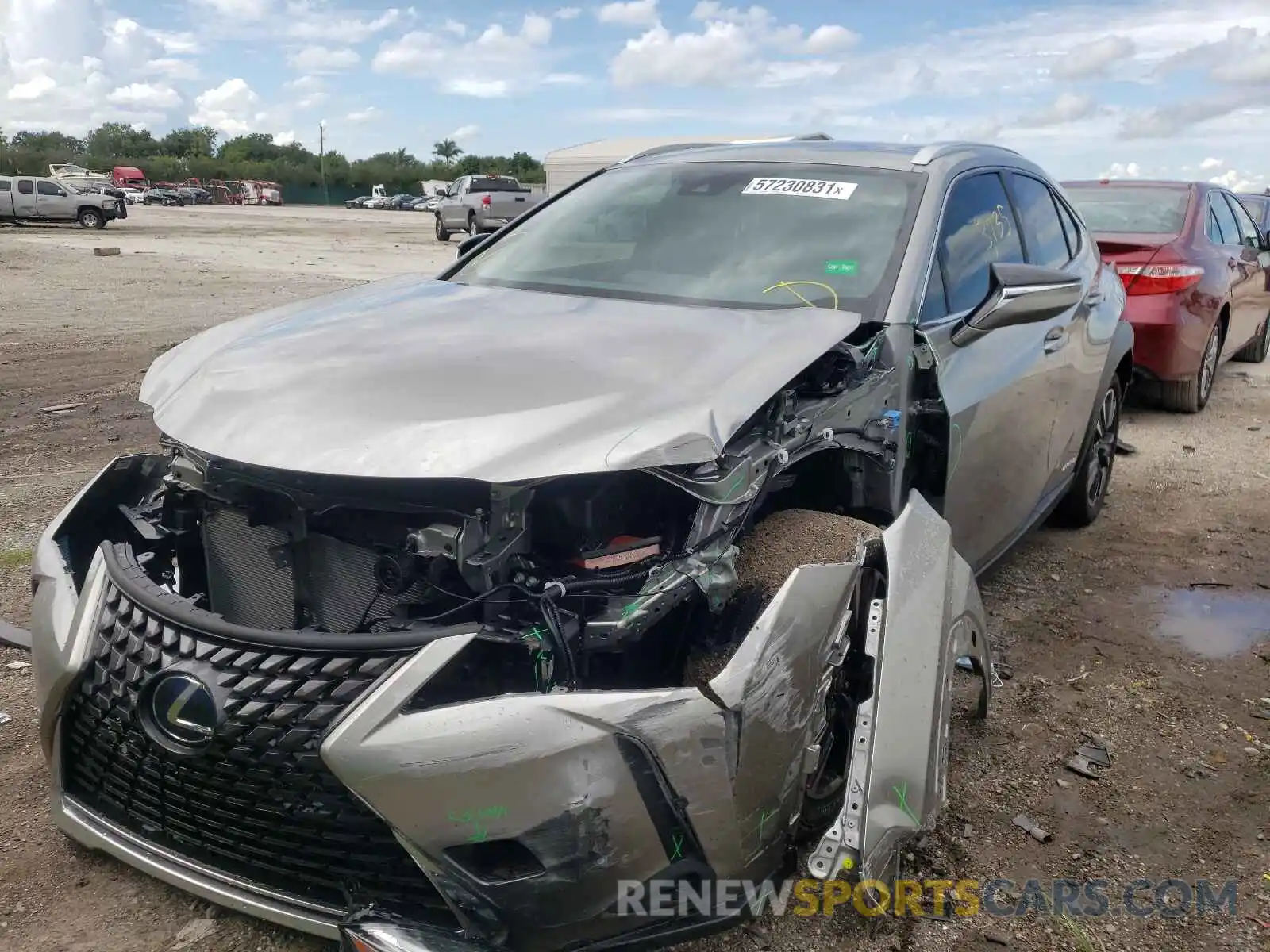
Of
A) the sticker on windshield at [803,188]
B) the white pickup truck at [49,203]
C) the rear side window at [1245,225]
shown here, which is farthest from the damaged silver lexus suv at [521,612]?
the white pickup truck at [49,203]

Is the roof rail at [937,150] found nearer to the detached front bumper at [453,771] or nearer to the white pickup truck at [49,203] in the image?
the detached front bumper at [453,771]

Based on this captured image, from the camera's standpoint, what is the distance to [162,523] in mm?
2604

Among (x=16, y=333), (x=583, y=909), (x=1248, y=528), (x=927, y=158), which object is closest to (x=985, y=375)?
(x=927, y=158)

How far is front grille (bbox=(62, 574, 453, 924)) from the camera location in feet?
6.04

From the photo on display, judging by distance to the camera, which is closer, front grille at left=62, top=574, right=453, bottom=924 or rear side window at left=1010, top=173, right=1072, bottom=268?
front grille at left=62, top=574, right=453, bottom=924

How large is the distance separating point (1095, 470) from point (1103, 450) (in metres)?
0.11

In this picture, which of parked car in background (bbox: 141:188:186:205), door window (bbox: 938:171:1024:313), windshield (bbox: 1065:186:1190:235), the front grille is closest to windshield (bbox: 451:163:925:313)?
door window (bbox: 938:171:1024:313)

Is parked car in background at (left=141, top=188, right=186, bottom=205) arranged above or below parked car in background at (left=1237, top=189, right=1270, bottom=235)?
above

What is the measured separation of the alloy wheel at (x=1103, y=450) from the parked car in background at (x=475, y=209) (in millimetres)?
23037

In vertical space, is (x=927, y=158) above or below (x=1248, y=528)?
above

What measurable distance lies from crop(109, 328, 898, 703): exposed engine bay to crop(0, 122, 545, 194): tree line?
78179 mm

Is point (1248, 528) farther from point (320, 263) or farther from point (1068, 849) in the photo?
point (320, 263)

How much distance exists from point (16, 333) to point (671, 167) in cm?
828

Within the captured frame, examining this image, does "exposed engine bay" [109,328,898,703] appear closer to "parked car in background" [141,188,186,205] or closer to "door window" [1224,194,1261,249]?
"door window" [1224,194,1261,249]
